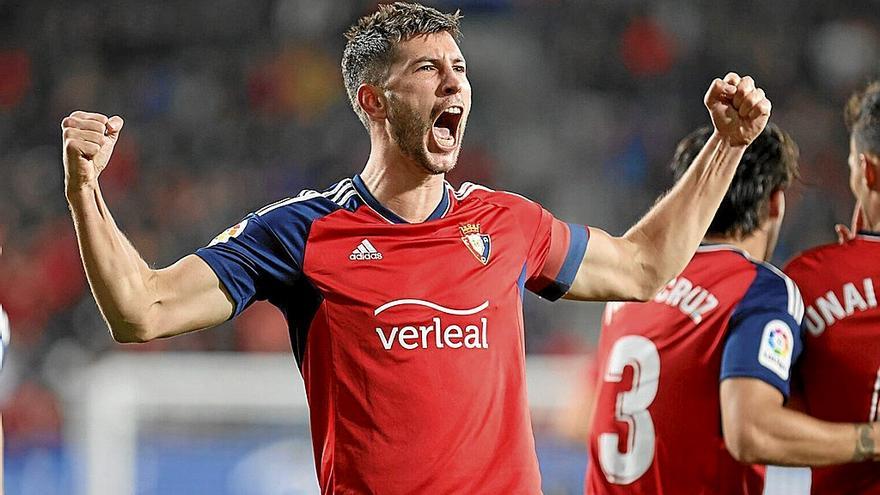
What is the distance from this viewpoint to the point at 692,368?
11.7ft

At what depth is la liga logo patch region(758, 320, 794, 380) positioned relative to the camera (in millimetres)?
3361

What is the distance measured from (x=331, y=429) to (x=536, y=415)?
15.3 feet

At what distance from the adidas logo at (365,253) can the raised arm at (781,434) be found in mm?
1037

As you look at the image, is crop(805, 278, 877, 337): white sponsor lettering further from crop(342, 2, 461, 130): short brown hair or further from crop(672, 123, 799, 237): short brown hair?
crop(342, 2, 461, 130): short brown hair

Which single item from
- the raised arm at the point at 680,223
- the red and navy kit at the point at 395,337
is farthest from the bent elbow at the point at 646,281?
the red and navy kit at the point at 395,337

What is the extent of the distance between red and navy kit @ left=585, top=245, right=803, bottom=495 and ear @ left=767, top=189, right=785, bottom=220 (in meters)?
0.20

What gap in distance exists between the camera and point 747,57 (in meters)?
11.5

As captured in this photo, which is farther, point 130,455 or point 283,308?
point 130,455

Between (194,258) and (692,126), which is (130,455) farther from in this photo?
(692,126)

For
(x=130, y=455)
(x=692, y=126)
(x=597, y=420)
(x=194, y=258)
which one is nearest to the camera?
(x=194, y=258)

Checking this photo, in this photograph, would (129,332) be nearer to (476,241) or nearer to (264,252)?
(264,252)

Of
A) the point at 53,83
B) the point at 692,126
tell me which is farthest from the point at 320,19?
the point at 692,126

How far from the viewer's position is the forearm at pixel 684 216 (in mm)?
3289

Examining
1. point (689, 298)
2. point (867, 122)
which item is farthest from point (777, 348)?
point (867, 122)
